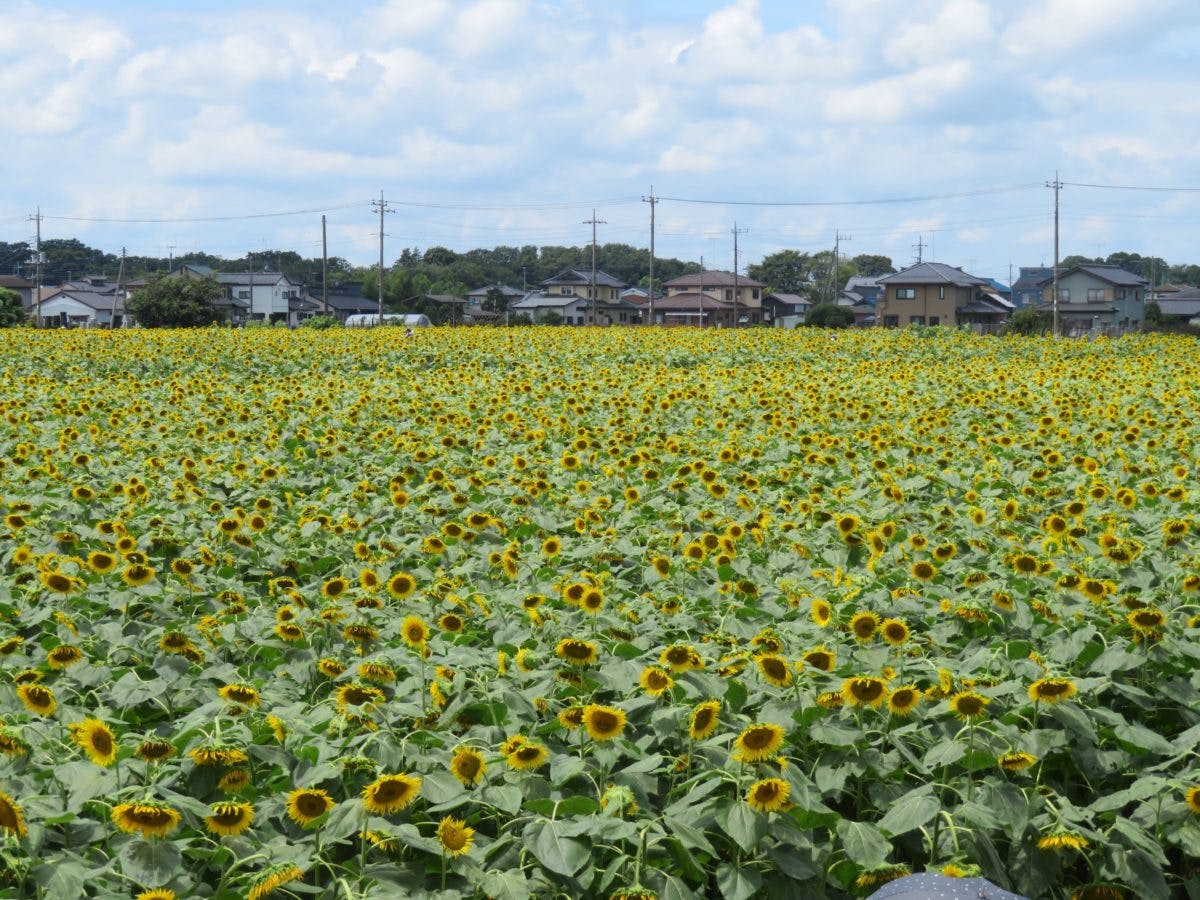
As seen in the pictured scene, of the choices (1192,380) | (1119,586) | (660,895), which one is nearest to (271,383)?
(1192,380)

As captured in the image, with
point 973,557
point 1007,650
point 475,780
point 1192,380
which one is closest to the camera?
point 475,780

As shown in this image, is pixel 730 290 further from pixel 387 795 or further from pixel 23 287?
pixel 387 795

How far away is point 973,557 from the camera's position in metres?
4.75

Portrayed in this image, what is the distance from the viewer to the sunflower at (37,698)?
307 cm

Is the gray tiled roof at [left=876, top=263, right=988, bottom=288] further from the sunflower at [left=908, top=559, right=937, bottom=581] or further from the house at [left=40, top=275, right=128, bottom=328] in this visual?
the sunflower at [left=908, top=559, right=937, bottom=581]

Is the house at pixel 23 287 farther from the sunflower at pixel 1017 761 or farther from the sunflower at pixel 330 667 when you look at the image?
the sunflower at pixel 1017 761

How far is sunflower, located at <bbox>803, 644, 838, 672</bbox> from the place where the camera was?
3268 millimetres

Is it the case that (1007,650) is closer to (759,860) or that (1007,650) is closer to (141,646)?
(759,860)

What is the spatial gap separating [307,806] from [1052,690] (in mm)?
1840

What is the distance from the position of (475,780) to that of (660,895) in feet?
1.67

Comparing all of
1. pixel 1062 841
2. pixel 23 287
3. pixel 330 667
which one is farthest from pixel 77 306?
pixel 1062 841

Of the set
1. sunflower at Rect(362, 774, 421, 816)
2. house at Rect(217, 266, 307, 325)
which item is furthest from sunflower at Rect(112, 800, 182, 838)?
house at Rect(217, 266, 307, 325)

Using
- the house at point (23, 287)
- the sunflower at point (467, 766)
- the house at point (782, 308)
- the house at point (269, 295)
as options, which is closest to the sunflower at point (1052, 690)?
the sunflower at point (467, 766)

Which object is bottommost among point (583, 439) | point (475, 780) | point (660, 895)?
point (660, 895)
